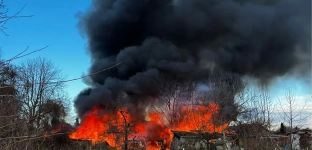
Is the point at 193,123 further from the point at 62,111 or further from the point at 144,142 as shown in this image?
the point at 62,111

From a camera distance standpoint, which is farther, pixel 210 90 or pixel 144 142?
pixel 210 90

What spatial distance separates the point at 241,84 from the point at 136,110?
10.8m

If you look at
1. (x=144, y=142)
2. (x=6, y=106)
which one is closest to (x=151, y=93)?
(x=144, y=142)

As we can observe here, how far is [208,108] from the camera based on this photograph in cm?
3180

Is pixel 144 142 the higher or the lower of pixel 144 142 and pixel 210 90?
the lower

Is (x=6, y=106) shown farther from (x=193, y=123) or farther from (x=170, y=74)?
(x=170, y=74)

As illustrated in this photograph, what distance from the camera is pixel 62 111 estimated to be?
3659 cm

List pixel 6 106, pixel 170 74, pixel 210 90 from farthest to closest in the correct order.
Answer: pixel 170 74 → pixel 210 90 → pixel 6 106

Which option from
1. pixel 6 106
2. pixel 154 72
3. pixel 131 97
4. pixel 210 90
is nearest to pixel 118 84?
pixel 131 97

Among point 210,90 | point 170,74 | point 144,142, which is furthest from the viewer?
point 170,74

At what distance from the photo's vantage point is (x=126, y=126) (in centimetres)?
2764

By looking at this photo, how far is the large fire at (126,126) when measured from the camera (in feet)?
91.7

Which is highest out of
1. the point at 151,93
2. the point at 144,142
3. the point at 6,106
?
the point at 151,93

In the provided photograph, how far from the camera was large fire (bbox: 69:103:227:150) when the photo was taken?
2795cm
